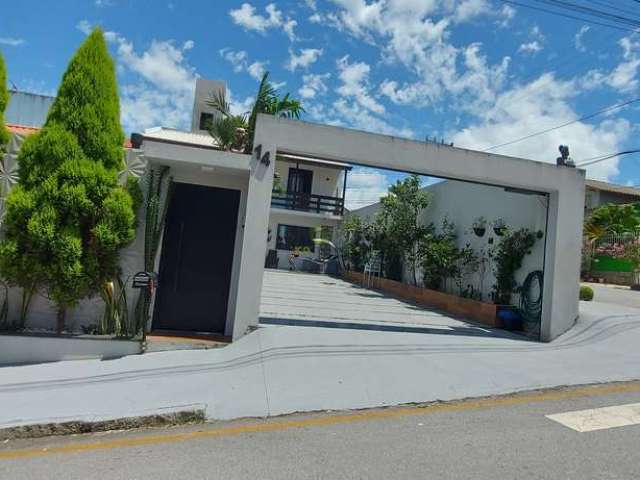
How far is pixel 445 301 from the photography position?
1259cm

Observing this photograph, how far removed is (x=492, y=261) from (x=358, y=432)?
8.24 metres

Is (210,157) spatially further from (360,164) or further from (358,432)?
(358,432)

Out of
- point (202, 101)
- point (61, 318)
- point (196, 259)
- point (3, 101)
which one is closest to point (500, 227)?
point (196, 259)

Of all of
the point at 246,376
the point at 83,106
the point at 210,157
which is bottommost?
the point at 246,376

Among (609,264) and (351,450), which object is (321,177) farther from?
(351,450)

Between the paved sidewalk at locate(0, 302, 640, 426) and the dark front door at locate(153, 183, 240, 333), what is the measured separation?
1.03 m

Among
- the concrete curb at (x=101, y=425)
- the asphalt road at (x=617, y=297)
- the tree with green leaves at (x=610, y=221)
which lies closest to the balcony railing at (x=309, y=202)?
the tree with green leaves at (x=610, y=221)

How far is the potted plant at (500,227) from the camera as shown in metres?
10.4

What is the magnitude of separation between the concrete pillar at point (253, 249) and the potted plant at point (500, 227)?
6.04 m

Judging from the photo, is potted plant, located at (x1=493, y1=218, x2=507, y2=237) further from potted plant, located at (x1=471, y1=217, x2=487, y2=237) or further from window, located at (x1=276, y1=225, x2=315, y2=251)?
window, located at (x1=276, y1=225, x2=315, y2=251)

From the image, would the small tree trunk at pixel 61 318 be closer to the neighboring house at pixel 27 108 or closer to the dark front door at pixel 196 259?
the dark front door at pixel 196 259

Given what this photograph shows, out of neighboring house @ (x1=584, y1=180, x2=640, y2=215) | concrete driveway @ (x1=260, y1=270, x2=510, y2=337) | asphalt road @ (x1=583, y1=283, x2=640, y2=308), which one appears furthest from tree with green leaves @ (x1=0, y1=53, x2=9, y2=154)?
neighboring house @ (x1=584, y1=180, x2=640, y2=215)

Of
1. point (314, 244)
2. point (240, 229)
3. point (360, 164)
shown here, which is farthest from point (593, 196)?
point (240, 229)

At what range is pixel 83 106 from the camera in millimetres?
6418
